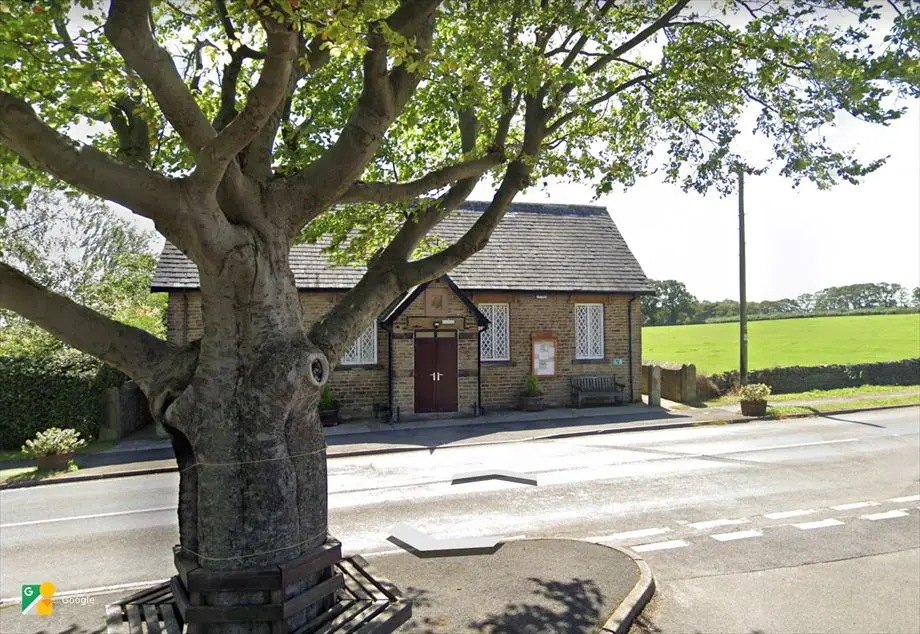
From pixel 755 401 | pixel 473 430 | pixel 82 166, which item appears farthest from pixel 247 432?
pixel 755 401

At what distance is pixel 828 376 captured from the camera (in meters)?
26.1

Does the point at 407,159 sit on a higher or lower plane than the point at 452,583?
higher

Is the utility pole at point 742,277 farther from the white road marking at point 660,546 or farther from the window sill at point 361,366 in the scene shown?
the white road marking at point 660,546

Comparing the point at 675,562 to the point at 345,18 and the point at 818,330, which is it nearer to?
the point at 345,18

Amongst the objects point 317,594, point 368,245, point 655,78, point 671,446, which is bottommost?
point 671,446

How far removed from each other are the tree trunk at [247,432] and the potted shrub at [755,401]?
1854 cm

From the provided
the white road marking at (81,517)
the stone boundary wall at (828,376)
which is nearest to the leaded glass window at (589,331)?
the stone boundary wall at (828,376)

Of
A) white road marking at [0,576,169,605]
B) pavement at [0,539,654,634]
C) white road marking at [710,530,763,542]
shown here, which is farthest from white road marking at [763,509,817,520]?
white road marking at [0,576,169,605]

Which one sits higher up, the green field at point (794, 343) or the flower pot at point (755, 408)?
the green field at point (794, 343)

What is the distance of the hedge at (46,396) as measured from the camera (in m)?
15.2

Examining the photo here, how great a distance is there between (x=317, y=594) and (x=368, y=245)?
5.14m

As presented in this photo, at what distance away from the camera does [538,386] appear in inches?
822

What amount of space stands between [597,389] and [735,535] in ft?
45.0

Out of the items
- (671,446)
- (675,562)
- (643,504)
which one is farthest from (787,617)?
(671,446)
